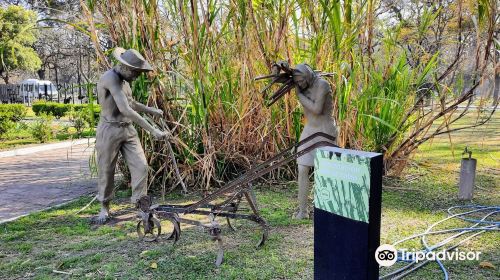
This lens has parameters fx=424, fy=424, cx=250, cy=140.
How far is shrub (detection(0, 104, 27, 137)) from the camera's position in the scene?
10.0 m

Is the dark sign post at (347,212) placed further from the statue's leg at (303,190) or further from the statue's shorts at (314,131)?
the statue's leg at (303,190)

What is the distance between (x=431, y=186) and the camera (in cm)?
512

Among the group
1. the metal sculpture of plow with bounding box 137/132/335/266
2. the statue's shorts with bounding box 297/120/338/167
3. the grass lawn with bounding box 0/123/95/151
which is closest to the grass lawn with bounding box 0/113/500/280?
the metal sculpture of plow with bounding box 137/132/335/266

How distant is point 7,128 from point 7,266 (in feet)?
27.5

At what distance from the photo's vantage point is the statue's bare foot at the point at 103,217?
381 cm

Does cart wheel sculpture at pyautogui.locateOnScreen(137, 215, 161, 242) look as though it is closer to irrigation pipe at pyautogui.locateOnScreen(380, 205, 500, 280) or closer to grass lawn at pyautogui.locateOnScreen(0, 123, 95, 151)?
irrigation pipe at pyautogui.locateOnScreen(380, 205, 500, 280)

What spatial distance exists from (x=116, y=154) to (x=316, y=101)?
5.94ft

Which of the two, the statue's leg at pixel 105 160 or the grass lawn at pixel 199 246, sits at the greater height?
the statue's leg at pixel 105 160

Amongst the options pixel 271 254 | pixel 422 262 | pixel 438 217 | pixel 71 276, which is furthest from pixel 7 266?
pixel 438 217

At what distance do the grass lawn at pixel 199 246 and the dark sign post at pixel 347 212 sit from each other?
88 cm

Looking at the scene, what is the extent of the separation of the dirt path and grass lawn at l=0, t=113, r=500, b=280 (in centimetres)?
42

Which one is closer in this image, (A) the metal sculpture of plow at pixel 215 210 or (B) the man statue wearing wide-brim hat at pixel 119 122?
(A) the metal sculpture of plow at pixel 215 210

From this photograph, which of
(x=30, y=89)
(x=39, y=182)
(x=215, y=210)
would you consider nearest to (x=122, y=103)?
(x=215, y=210)

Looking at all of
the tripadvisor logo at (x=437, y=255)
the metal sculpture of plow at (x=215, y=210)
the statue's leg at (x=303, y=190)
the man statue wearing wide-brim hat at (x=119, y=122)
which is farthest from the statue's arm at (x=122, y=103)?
the tripadvisor logo at (x=437, y=255)
